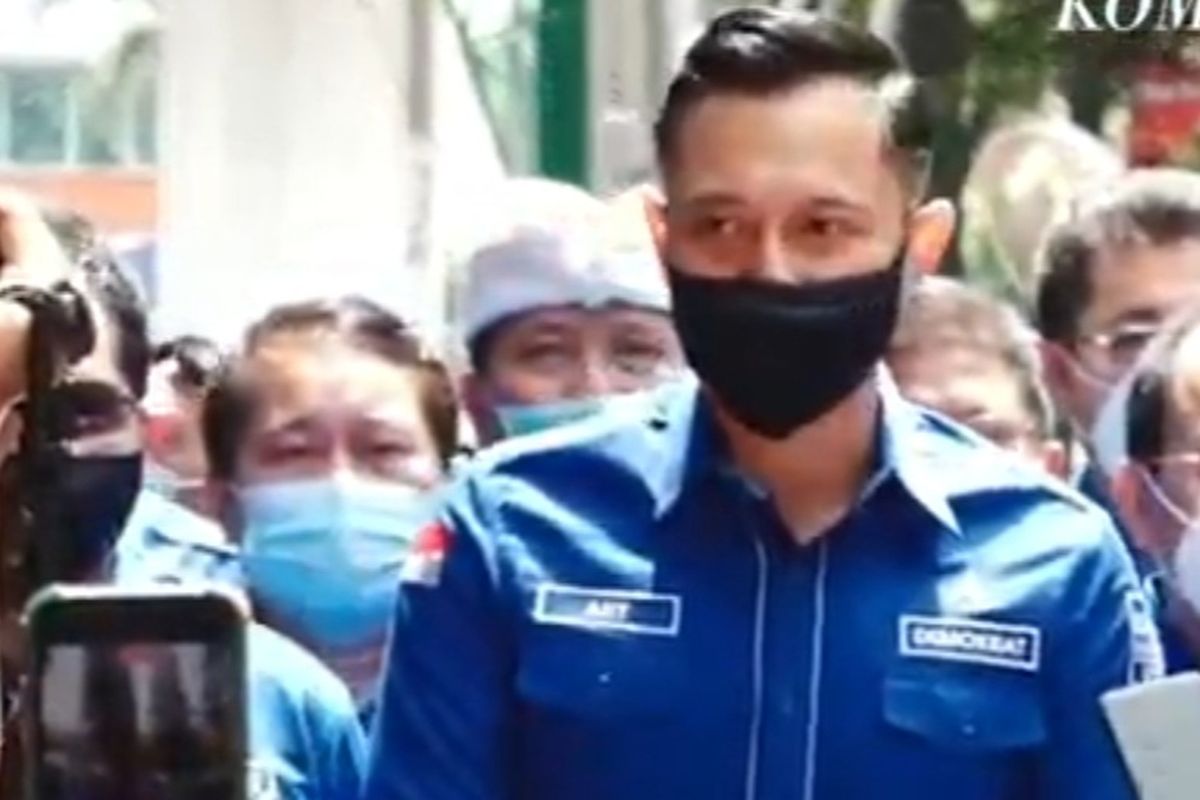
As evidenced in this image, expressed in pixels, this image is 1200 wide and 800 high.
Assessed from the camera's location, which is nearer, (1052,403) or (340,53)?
(1052,403)

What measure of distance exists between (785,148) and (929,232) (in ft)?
0.49

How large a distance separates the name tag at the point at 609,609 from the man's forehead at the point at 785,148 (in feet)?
0.92

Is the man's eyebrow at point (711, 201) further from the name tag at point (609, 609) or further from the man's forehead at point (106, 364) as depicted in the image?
the man's forehead at point (106, 364)

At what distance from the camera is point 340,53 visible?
8.58 m

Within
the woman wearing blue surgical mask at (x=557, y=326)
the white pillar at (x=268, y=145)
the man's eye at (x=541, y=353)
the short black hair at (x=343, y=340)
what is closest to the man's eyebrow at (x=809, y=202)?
the short black hair at (x=343, y=340)

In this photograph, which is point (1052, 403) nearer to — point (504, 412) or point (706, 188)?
point (504, 412)

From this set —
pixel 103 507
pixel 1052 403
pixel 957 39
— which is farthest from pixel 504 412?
pixel 957 39

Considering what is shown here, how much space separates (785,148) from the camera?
2592 mm

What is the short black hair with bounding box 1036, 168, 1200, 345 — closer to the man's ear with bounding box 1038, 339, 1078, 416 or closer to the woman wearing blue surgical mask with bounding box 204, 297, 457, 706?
the man's ear with bounding box 1038, 339, 1078, 416

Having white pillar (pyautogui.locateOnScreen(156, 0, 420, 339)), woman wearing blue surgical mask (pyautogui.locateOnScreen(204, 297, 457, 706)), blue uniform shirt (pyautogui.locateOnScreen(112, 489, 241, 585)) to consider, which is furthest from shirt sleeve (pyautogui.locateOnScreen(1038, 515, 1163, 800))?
white pillar (pyautogui.locateOnScreen(156, 0, 420, 339))

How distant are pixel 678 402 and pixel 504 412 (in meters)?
1.25

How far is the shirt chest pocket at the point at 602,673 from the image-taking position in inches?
101

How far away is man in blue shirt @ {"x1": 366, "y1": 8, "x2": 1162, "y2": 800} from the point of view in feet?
8.36

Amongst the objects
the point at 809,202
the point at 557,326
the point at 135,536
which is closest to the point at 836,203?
the point at 809,202
